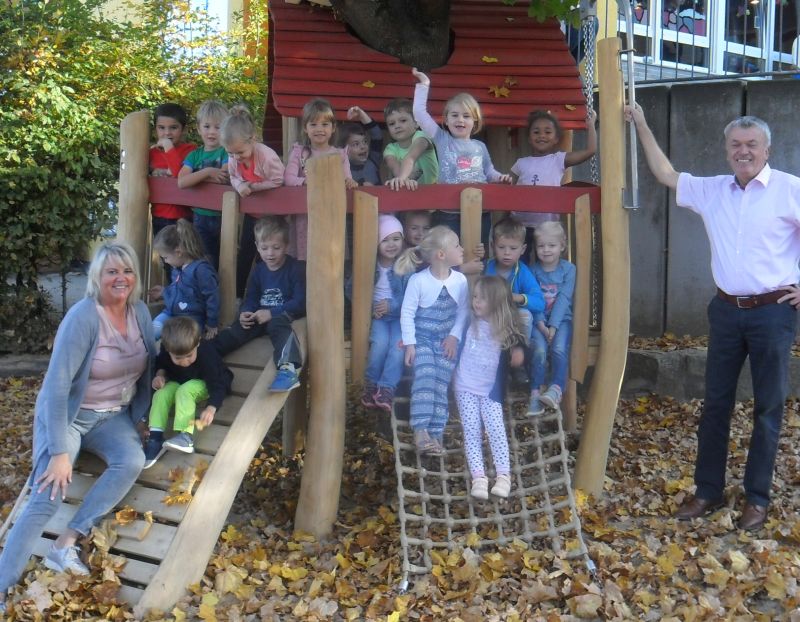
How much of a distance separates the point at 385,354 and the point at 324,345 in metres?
0.33

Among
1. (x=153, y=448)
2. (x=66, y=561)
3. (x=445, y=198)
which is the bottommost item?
(x=66, y=561)

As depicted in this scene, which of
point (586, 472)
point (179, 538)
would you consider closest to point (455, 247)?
point (586, 472)

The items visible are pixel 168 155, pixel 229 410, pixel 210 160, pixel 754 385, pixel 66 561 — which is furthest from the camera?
pixel 168 155

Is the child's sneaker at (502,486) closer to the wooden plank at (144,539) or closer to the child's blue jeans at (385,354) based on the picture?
the child's blue jeans at (385,354)

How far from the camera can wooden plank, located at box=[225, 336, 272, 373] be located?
16.6 ft

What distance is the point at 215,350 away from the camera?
490 cm

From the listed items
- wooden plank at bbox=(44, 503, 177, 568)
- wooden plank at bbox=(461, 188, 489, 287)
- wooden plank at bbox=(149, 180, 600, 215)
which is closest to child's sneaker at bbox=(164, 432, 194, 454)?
wooden plank at bbox=(44, 503, 177, 568)

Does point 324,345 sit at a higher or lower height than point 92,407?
higher

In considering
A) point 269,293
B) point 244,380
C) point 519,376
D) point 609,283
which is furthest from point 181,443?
point 609,283

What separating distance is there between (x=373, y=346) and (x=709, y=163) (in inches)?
152

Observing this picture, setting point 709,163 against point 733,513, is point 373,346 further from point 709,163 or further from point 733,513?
point 709,163

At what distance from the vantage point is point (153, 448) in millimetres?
4625

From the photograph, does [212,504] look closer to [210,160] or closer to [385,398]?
[385,398]

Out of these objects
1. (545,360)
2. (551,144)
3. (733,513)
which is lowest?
Result: (733,513)
